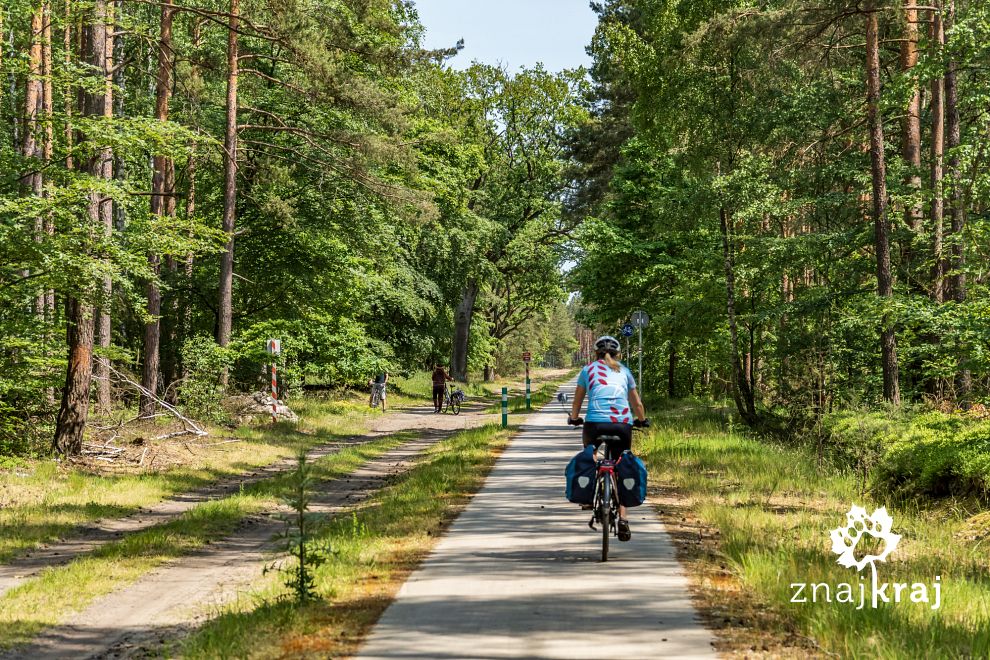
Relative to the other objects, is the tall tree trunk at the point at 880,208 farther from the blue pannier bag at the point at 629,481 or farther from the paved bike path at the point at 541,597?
the blue pannier bag at the point at 629,481

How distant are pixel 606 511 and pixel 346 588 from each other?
248cm

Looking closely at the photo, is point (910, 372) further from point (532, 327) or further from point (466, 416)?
point (532, 327)

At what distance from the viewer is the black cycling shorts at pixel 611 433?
9.27 m

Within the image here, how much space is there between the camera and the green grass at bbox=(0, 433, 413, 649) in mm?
8766

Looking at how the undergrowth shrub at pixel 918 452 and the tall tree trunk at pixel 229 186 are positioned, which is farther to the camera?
the tall tree trunk at pixel 229 186

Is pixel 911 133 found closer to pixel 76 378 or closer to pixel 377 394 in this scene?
pixel 76 378

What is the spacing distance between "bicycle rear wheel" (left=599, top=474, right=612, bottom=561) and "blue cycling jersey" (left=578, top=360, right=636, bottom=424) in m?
0.57

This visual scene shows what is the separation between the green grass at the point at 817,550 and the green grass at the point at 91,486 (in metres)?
A: 8.31

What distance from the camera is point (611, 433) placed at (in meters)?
9.30

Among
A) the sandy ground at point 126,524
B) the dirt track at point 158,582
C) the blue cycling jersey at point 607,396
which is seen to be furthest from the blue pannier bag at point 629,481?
the sandy ground at point 126,524

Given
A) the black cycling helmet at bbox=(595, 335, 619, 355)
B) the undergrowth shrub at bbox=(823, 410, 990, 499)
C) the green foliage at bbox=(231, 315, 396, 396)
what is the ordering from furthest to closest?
the green foliage at bbox=(231, 315, 396, 396), the undergrowth shrub at bbox=(823, 410, 990, 499), the black cycling helmet at bbox=(595, 335, 619, 355)

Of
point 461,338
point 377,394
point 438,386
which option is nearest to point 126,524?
point 438,386

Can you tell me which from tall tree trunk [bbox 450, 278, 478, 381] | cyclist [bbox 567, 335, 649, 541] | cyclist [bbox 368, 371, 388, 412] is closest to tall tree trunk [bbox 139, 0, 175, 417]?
cyclist [bbox 368, 371, 388, 412]

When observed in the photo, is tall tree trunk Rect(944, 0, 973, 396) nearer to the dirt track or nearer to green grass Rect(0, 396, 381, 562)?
the dirt track
